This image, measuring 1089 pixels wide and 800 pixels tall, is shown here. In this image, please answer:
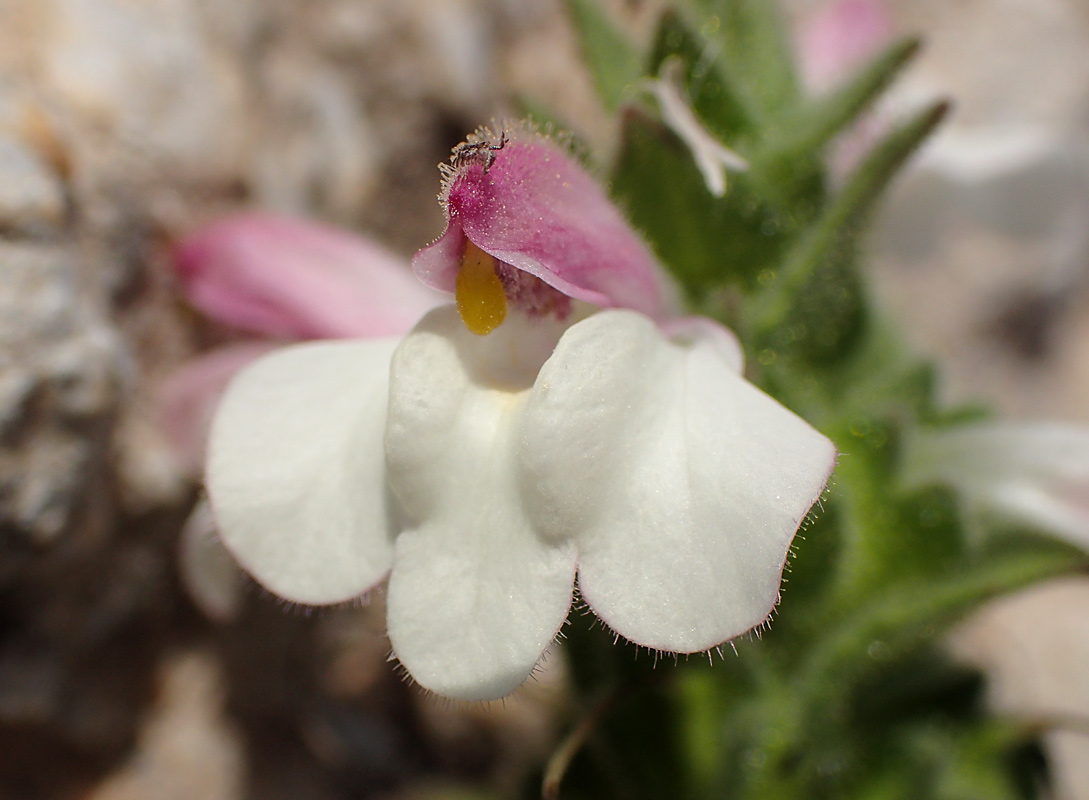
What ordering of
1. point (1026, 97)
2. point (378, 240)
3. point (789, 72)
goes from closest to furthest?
point (789, 72) → point (378, 240) → point (1026, 97)

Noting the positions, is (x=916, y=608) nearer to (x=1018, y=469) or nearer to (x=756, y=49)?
(x=1018, y=469)

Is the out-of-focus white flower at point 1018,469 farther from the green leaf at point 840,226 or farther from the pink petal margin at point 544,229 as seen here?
the pink petal margin at point 544,229

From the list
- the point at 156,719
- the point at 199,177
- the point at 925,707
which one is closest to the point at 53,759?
the point at 156,719

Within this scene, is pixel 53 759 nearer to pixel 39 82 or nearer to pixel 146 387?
pixel 146 387

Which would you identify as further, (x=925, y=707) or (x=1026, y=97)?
(x=1026, y=97)

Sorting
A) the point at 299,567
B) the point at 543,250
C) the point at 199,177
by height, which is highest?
the point at 543,250

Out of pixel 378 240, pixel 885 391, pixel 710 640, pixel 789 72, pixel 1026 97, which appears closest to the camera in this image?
pixel 710 640

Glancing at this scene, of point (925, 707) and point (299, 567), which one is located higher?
point (299, 567)
